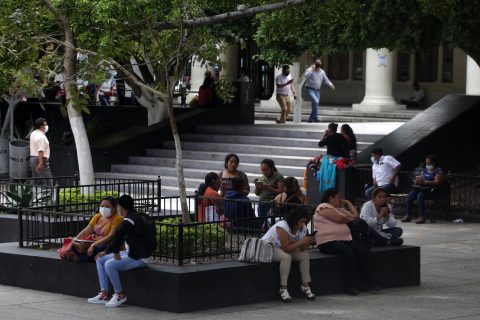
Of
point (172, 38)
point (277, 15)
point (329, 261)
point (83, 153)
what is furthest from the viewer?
point (277, 15)

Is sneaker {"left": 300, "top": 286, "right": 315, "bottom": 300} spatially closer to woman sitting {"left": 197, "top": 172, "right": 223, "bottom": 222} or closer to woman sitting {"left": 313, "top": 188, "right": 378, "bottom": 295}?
woman sitting {"left": 313, "top": 188, "right": 378, "bottom": 295}

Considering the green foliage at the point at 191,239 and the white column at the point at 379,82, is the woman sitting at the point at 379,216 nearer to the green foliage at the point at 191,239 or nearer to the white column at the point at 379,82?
the green foliage at the point at 191,239

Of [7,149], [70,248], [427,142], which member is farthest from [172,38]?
[7,149]

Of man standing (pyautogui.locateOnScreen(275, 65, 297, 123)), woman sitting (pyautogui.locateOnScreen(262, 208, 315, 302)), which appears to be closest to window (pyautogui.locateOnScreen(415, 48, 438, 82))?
man standing (pyautogui.locateOnScreen(275, 65, 297, 123))

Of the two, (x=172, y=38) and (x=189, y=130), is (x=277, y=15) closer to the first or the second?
Result: (x=172, y=38)

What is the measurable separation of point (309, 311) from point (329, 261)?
1.11 meters

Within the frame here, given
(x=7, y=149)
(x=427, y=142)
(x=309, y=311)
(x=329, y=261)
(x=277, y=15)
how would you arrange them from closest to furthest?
(x=309, y=311) < (x=329, y=261) < (x=277, y=15) < (x=427, y=142) < (x=7, y=149)

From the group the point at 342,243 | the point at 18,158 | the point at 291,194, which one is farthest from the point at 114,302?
the point at 18,158

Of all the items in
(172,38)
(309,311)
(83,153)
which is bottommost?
(309,311)

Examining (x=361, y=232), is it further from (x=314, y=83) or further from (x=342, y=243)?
(x=314, y=83)

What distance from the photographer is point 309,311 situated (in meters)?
13.5

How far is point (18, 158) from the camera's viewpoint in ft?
88.3

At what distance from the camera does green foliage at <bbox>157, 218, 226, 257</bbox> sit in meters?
13.9

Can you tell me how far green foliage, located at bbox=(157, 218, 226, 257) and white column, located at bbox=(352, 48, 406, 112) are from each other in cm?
2502
